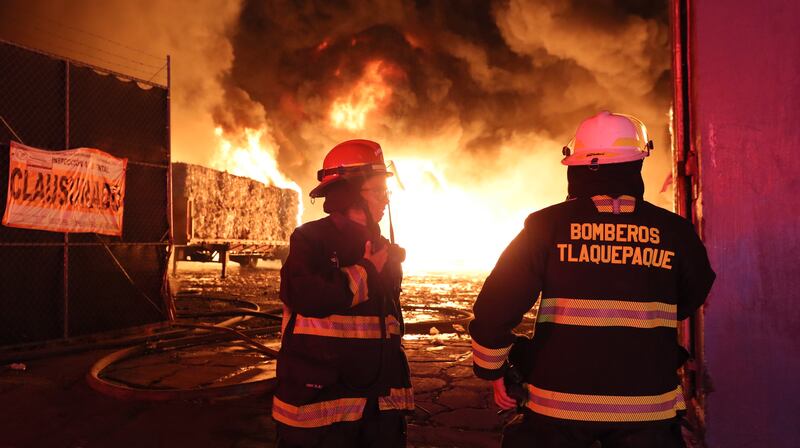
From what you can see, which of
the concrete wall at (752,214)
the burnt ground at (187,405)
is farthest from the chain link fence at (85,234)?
the concrete wall at (752,214)

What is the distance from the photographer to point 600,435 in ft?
6.61

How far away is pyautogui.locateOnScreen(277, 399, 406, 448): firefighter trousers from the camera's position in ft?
7.34

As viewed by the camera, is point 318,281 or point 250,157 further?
point 250,157

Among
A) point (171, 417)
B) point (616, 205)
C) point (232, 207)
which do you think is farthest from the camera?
point (232, 207)

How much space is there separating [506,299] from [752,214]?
7.10 feet

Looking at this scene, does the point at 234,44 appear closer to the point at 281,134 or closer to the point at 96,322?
the point at 281,134

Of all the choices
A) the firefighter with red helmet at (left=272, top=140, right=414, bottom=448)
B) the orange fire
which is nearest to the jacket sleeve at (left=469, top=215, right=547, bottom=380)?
the firefighter with red helmet at (left=272, top=140, right=414, bottom=448)

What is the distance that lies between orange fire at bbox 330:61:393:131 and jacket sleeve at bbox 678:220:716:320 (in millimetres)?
32394

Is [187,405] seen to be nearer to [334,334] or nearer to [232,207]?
[334,334]

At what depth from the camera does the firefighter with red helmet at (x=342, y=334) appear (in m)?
2.23

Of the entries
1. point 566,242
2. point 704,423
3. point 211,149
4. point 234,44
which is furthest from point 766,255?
point 234,44

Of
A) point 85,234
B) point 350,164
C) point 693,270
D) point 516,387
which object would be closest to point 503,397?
point 516,387

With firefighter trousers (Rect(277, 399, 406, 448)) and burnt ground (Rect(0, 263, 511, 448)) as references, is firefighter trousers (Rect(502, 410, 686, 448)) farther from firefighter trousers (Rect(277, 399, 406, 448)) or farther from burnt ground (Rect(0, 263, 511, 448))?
burnt ground (Rect(0, 263, 511, 448))

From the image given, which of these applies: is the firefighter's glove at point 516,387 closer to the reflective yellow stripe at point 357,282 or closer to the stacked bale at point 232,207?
the reflective yellow stripe at point 357,282
